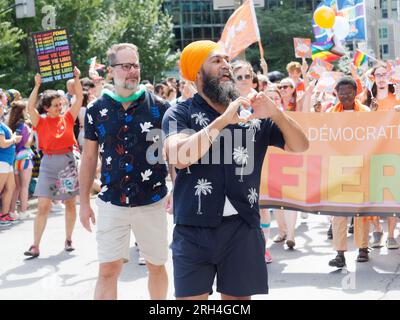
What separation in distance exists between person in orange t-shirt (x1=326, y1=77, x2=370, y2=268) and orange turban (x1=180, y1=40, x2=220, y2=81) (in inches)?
150

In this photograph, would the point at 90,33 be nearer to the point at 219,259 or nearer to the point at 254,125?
the point at 254,125

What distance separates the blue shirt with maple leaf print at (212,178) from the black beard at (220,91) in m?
0.08

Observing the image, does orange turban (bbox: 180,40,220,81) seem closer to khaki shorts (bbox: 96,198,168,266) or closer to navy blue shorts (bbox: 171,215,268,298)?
navy blue shorts (bbox: 171,215,268,298)

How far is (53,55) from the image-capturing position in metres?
10.0

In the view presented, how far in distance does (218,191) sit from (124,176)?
1.51 metres

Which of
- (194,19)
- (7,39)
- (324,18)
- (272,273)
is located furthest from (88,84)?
(194,19)

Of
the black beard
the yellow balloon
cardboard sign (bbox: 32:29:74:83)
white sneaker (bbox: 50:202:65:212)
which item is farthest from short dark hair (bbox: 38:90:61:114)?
the yellow balloon

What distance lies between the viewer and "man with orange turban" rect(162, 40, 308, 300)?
152 inches

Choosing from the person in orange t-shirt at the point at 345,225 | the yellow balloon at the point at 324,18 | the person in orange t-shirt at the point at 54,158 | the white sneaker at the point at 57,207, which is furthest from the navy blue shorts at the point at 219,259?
the yellow balloon at the point at 324,18

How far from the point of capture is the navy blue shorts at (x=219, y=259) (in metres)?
3.87

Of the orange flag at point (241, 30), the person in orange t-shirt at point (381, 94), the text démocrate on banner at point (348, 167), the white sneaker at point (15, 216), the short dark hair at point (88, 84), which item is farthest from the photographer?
the short dark hair at point (88, 84)

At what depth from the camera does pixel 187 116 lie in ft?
12.9

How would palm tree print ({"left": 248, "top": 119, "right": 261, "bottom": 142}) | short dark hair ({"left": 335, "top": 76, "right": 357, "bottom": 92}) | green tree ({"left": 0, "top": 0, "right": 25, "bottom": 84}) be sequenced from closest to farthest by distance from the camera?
1. palm tree print ({"left": 248, "top": 119, "right": 261, "bottom": 142})
2. short dark hair ({"left": 335, "top": 76, "right": 357, "bottom": 92})
3. green tree ({"left": 0, "top": 0, "right": 25, "bottom": 84})

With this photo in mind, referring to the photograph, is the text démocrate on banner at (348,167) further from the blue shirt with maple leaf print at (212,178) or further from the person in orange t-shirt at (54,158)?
the blue shirt with maple leaf print at (212,178)
